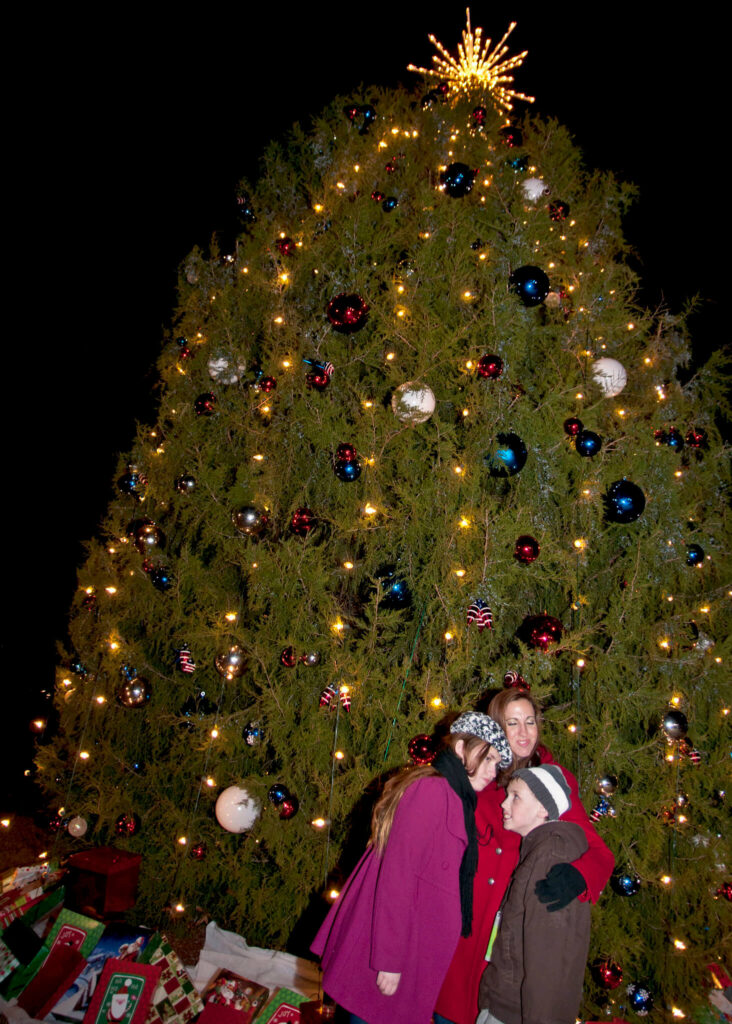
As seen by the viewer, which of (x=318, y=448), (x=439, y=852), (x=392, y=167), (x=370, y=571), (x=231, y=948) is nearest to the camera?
(x=439, y=852)

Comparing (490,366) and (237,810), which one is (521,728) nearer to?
(237,810)

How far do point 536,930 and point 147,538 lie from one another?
3981mm

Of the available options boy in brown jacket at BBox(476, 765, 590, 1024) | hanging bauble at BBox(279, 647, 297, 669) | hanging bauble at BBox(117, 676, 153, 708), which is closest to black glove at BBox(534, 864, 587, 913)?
boy in brown jacket at BBox(476, 765, 590, 1024)

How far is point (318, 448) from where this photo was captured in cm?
434

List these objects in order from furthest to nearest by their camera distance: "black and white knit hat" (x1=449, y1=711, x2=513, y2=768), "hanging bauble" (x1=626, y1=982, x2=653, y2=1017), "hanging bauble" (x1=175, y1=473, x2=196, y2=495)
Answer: "hanging bauble" (x1=175, y1=473, x2=196, y2=495)
"hanging bauble" (x1=626, y1=982, x2=653, y2=1017)
"black and white knit hat" (x1=449, y1=711, x2=513, y2=768)

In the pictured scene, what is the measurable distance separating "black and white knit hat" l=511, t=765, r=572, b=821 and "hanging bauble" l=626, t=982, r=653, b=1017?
2263mm

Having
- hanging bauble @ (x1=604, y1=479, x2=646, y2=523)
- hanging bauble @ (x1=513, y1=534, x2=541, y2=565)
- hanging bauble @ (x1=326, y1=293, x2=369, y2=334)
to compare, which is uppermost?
hanging bauble @ (x1=326, y1=293, x2=369, y2=334)

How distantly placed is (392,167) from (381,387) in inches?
96.0

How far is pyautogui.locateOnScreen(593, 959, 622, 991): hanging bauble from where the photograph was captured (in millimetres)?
3195

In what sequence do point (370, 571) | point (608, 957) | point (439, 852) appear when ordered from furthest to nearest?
point (370, 571), point (608, 957), point (439, 852)

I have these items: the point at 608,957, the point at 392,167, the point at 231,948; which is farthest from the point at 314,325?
the point at 608,957

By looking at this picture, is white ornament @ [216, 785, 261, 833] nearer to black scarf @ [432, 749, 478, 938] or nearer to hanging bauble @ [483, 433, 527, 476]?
black scarf @ [432, 749, 478, 938]

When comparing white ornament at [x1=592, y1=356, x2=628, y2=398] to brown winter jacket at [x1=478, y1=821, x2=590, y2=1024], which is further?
white ornament at [x1=592, y1=356, x2=628, y2=398]

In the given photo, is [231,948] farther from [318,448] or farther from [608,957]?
[318,448]
